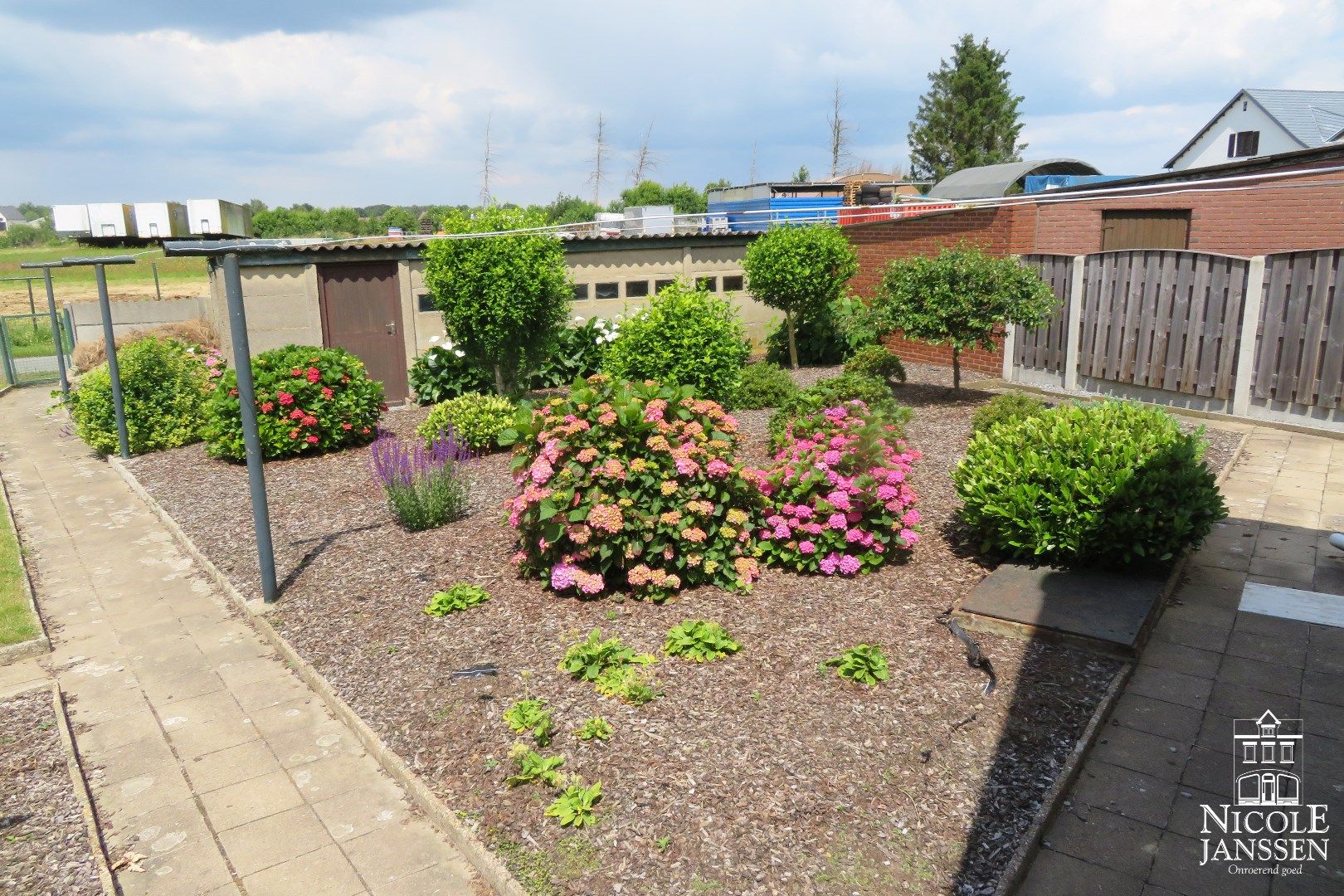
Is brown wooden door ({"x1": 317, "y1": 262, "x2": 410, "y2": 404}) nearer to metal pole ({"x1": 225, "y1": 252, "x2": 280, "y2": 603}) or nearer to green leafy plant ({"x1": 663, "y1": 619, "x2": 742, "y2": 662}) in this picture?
metal pole ({"x1": 225, "y1": 252, "x2": 280, "y2": 603})

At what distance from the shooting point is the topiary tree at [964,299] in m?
11.3

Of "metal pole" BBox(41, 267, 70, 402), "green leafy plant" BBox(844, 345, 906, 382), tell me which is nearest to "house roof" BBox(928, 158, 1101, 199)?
"green leafy plant" BBox(844, 345, 906, 382)

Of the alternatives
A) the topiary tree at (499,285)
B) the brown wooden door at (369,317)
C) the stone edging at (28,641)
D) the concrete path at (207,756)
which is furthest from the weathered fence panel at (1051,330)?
the stone edging at (28,641)

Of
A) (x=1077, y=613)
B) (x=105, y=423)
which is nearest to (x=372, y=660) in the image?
(x=1077, y=613)

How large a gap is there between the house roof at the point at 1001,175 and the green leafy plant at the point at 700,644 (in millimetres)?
22312

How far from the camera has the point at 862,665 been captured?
4.85 metres

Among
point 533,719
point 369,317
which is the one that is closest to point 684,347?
point 369,317

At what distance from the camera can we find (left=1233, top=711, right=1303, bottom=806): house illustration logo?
Result: 13.0 ft

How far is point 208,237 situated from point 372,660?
6.92 metres

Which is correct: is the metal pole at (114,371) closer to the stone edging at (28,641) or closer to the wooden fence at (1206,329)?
the stone edging at (28,641)

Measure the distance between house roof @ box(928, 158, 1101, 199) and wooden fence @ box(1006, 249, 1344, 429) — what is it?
13.0 m

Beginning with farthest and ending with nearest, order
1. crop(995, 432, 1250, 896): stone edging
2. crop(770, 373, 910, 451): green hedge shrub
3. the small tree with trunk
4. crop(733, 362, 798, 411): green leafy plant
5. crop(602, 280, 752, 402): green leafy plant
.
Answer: the small tree with trunk < crop(733, 362, 798, 411): green leafy plant < crop(602, 280, 752, 402): green leafy plant < crop(770, 373, 910, 451): green hedge shrub < crop(995, 432, 1250, 896): stone edging

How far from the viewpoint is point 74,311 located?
22828 mm

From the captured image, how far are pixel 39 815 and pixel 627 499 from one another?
345 centimetres
